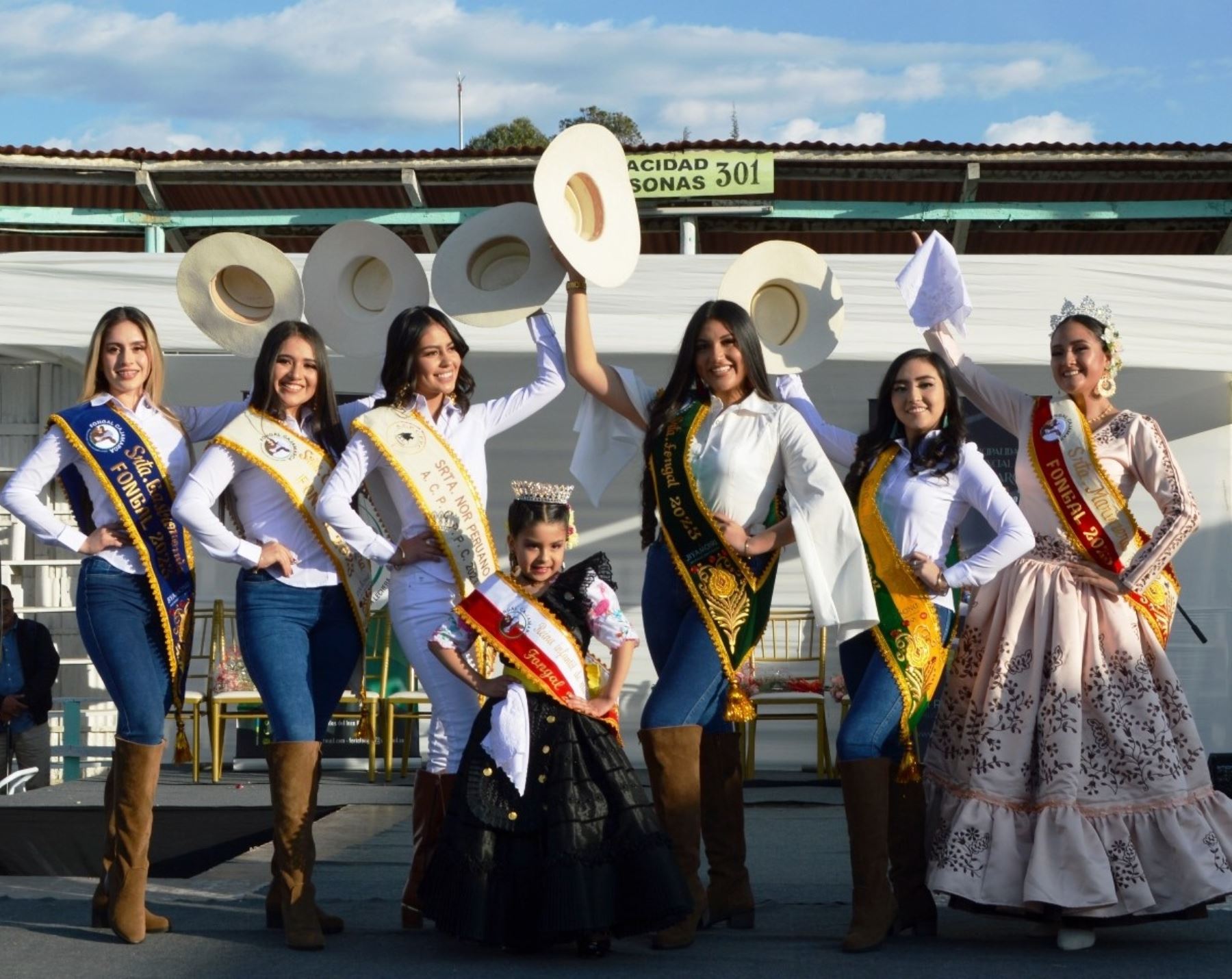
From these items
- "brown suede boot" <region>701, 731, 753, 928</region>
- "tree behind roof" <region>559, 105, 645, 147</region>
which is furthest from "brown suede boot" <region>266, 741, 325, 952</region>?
"tree behind roof" <region>559, 105, 645, 147</region>

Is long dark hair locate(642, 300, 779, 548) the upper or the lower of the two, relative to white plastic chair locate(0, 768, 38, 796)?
upper

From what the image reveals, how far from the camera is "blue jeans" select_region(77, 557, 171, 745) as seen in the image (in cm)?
340

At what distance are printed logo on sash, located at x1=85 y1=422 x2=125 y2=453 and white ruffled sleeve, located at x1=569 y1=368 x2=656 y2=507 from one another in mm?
997

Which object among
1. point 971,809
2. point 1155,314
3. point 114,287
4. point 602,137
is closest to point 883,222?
point 1155,314

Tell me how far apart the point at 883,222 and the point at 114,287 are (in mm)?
4272

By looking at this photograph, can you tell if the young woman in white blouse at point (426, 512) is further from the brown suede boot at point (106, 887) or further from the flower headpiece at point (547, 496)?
the brown suede boot at point (106, 887)

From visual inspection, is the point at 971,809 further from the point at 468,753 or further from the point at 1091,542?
the point at 468,753

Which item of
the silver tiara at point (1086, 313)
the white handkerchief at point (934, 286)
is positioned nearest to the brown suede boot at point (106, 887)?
the white handkerchief at point (934, 286)

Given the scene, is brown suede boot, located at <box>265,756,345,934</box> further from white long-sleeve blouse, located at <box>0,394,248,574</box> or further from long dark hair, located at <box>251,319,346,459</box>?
long dark hair, located at <box>251,319,346,459</box>

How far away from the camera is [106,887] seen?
3.48 m

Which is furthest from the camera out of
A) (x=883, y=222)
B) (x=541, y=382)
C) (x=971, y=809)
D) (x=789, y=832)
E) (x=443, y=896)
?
(x=883, y=222)

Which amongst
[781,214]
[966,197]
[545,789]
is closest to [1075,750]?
[545,789]

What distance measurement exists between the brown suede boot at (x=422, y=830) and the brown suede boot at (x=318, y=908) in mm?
148

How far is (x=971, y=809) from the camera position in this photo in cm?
339
